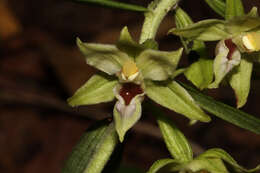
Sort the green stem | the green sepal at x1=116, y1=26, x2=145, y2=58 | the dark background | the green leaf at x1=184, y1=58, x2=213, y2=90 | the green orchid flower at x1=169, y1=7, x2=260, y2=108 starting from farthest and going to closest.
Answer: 1. the dark background
2. the green stem
3. the green leaf at x1=184, y1=58, x2=213, y2=90
4. the green orchid flower at x1=169, y1=7, x2=260, y2=108
5. the green sepal at x1=116, y1=26, x2=145, y2=58

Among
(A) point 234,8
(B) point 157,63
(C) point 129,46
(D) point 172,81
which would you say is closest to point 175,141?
(D) point 172,81

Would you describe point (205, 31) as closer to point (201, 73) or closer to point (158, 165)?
point (201, 73)

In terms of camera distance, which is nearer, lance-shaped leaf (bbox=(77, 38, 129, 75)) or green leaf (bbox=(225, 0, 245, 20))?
lance-shaped leaf (bbox=(77, 38, 129, 75))

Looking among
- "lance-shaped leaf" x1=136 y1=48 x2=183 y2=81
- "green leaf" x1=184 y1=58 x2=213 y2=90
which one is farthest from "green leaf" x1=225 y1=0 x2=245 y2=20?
"lance-shaped leaf" x1=136 y1=48 x2=183 y2=81

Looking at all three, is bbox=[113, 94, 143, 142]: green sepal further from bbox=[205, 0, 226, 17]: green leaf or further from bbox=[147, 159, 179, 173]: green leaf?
bbox=[205, 0, 226, 17]: green leaf

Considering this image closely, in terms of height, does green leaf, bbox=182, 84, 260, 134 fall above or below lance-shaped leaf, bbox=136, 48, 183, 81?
below

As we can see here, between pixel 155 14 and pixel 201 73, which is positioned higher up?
pixel 155 14

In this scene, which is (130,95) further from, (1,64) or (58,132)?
(1,64)

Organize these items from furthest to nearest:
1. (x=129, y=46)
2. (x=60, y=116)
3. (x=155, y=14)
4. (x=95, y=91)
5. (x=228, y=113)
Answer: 1. (x=60, y=116)
2. (x=155, y=14)
3. (x=228, y=113)
4. (x=95, y=91)
5. (x=129, y=46)
